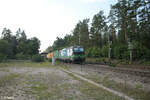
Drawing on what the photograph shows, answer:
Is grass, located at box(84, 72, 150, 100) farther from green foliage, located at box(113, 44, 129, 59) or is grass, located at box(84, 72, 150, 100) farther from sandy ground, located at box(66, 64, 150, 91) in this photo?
green foliage, located at box(113, 44, 129, 59)

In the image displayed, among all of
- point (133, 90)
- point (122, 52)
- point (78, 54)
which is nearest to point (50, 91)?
point (133, 90)

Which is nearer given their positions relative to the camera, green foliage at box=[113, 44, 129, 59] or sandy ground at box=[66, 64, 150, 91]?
sandy ground at box=[66, 64, 150, 91]

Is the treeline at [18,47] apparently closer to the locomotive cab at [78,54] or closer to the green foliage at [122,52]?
the locomotive cab at [78,54]

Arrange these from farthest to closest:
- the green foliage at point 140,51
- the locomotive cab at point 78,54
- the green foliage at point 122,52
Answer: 1. the green foliage at point 122,52
2. the locomotive cab at point 78,54
3. the green foliage at point 140,51

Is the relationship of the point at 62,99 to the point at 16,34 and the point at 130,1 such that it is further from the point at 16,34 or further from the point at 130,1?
the point at 16,34

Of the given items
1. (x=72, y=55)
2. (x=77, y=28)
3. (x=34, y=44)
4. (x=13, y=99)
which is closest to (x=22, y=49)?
(x=34, y=44)

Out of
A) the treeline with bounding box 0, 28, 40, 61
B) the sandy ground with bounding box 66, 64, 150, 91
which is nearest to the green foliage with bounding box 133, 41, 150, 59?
the sandy ground with bounding box 66, 64, 150, 91

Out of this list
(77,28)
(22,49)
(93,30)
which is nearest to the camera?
(93,30)

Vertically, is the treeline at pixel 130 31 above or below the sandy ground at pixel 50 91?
above

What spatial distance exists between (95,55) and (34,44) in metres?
51.6

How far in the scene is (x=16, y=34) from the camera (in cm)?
9694

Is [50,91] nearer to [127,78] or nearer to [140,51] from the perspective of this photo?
[127,78]

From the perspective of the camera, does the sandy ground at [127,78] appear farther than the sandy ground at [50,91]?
Yes

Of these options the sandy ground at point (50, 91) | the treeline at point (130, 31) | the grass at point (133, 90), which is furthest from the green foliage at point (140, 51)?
the sandy ground at point (50, 91)
